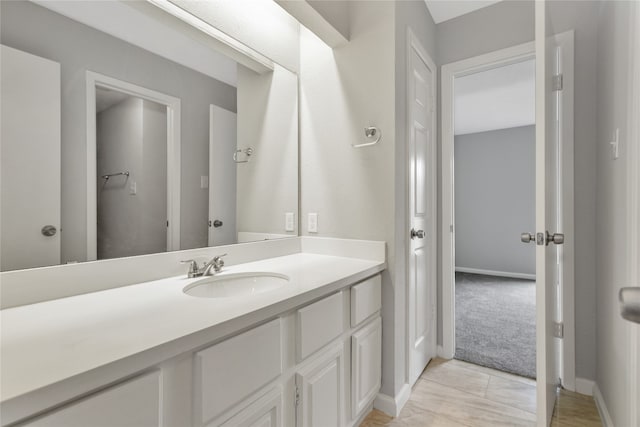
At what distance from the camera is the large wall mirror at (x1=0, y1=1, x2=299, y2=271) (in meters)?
0.90

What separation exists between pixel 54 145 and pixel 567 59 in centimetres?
254

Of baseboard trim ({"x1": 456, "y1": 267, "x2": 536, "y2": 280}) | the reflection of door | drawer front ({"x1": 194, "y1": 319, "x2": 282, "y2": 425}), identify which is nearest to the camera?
drawer front ({"x1": 194, "y1": 319, "x2": 282, "y2": 425})

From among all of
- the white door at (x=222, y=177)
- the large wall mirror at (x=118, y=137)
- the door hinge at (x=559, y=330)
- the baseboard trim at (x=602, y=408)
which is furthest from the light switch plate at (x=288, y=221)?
the baseboard trim at (x=602, y=408)

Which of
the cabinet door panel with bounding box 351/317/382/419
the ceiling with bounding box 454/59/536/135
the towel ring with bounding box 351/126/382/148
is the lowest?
the cabinet door panel with bounding box 351/317/382/419

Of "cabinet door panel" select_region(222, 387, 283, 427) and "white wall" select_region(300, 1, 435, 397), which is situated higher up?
"white wall" select_region(300, 1, 435, 397)

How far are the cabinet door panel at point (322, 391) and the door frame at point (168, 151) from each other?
0.75 meters

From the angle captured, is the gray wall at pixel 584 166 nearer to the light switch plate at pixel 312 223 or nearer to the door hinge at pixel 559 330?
the door hinge at pixel 559 330

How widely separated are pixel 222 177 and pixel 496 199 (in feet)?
16.4

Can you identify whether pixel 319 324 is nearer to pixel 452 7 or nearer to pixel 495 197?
pixel 452 7

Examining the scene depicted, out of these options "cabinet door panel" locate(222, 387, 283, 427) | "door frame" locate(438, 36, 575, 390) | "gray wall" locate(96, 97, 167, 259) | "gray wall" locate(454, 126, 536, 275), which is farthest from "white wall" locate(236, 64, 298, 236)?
"gray wall" locate(454, 126, 536, 275)

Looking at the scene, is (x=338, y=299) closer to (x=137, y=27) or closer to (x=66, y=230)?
(x=66, y=230)

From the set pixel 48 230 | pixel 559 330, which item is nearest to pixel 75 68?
pixel 48 230

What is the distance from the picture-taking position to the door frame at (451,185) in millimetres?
1831

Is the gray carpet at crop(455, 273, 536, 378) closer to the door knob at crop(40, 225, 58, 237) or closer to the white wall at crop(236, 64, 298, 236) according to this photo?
the white wall at crop(236, 64, 298, 236)
